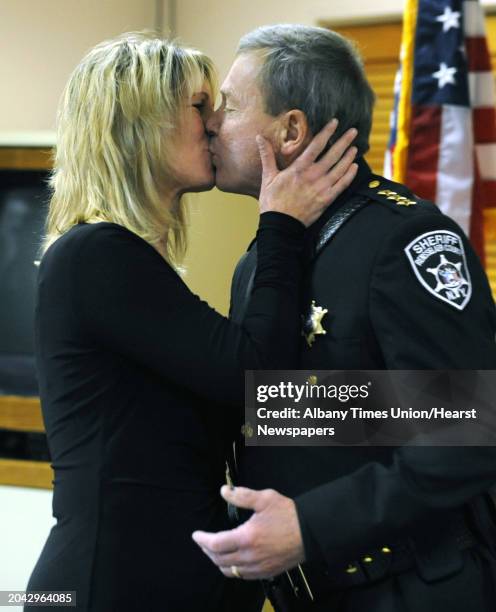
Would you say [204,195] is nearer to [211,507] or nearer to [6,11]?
[6,11]

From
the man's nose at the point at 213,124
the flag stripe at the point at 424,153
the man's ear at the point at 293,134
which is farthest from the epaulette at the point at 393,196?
the flag stripe at the point at 424,153

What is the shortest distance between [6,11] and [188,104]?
1.49 meters

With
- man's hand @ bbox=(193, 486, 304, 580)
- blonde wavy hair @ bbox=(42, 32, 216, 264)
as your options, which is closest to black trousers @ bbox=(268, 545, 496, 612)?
man's hand @ bbox=(193, 486, 304, 580)

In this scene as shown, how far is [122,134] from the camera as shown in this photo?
1374mm

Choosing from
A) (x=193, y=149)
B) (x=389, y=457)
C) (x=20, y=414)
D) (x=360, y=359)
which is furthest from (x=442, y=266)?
(x=20, y=414)

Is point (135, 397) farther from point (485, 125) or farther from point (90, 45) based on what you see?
point (90, 45)

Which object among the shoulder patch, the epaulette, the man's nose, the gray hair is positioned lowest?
the shoulder patch

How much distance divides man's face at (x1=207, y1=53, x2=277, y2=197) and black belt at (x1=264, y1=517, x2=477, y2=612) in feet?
2.00

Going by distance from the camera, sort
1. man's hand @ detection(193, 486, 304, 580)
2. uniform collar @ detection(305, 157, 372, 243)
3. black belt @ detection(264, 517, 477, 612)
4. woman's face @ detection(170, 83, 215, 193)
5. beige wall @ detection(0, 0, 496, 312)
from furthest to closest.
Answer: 1. beige wall @ detection(0, 0, 496, 312)
2. woman's face @ detection(170, 83, 215, 193)
3. uniform collar @ detection(305, 157, 372, 243)
4. black belt @ detection(264, 517, 477, 612)
5. man's hand @ detection(193, 486, 304, 580)

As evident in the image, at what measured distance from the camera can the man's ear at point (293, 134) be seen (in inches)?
52.7

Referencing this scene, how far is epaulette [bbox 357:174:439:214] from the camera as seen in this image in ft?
3.99

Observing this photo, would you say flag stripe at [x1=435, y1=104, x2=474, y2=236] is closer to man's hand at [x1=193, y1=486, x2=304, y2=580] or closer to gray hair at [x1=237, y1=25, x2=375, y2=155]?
gray hair at [x1=237, y1=25, x2=375, y2=155]

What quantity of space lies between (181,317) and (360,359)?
252 mm

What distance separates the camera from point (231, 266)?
9.04 ft
